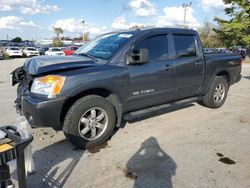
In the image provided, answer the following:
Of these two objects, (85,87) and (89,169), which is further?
(85,87)

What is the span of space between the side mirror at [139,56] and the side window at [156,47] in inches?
9.4

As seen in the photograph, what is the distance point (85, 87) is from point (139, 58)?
107cm

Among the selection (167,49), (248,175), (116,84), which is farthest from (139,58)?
(248,175)

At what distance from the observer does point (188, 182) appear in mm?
3297

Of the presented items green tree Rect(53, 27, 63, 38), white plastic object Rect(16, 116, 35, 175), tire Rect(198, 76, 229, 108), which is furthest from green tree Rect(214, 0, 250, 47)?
green tree Rect(53, 27, 63, 38)

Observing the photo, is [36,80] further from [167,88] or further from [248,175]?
[248,175]

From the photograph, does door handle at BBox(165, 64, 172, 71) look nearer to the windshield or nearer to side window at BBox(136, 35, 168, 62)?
side window at BBox(136, 35, 168, 62)

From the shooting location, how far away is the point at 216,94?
672 centimetres

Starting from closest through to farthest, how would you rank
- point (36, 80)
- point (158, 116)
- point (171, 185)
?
point (171, 185) < point (36, 80) < point (158, 116)

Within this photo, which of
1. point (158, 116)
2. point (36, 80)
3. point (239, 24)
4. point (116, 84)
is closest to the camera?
point (36, 80)

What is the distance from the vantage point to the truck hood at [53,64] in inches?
160

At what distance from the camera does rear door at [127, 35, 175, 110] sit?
4754 millimetres

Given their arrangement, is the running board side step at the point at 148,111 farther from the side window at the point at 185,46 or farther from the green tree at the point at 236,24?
the green tree at the point at 236,24

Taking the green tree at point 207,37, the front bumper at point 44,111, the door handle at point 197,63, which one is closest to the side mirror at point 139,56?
the front bumper at point 44,111
